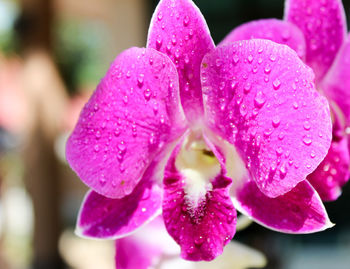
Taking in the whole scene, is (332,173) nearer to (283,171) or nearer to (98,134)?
(283,171)

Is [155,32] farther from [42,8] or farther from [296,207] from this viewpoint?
[42,8]

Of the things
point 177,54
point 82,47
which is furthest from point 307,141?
point 82,47

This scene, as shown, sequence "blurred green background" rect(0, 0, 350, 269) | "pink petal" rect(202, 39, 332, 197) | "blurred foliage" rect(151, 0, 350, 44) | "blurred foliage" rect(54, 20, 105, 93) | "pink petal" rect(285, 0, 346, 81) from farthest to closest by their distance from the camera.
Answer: "blurred foliage" rect(54, 20, 105, 93), "blurred foliage" rect(151, 0, 350, 44), "blurred green background" rect(0, 0, 350, 269), "pink petal" rect(285, 0, 346, 81), "pink petal" rect(202, 39, 332, 197)

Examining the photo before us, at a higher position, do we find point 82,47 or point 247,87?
point 247,87

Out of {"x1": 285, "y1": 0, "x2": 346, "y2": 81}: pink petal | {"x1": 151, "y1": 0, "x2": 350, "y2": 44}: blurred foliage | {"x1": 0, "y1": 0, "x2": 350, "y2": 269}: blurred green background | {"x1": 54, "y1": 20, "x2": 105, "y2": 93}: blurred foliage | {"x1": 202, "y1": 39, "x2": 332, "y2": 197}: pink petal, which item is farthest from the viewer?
{"x1": 54, "y1": 20, "x2": 105, "y2": 93}: blurred foliage

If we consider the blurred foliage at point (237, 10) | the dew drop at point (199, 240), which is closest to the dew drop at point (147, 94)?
the dew drop at point (199, 240)

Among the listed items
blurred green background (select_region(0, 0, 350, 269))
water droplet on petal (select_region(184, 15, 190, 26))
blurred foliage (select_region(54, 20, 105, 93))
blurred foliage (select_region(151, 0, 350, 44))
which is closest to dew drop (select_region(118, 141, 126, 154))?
water droplet on petal (select_region(184, 15, 190, 26))

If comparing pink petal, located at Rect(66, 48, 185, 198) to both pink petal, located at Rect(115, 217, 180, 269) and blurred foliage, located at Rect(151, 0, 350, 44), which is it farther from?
blurred foliage, located at Rect(151, 0, 350, 44)
